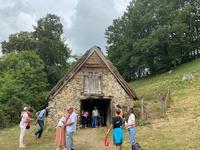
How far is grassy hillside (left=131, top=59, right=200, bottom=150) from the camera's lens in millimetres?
A: 18455

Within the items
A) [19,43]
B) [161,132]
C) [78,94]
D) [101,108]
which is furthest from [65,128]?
[19,43]

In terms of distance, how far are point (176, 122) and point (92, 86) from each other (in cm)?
804

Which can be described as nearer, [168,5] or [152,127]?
[152,127]

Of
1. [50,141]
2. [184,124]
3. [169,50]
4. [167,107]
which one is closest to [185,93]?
[167,107]

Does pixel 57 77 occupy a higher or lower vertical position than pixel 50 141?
higher

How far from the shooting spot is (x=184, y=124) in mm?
23500

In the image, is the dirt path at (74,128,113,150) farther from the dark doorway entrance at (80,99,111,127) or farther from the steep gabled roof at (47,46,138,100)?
the steep gabled roof at (47,46,138,100)

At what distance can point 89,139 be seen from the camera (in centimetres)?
2236

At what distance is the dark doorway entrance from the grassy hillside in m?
3.29

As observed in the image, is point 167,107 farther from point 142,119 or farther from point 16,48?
point 16,48

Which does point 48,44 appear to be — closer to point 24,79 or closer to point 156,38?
point 24,79

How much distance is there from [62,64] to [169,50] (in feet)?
54.4

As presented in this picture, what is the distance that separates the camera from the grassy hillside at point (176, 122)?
60.5ft

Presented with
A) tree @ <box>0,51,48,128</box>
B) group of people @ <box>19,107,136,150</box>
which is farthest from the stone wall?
tree @ <box>0,51,48,128</box>
